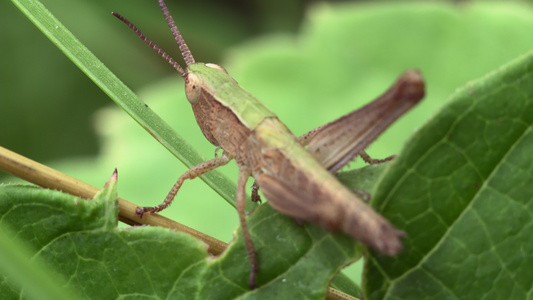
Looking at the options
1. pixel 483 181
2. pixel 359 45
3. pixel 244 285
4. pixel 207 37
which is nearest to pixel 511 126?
pixel 483 181

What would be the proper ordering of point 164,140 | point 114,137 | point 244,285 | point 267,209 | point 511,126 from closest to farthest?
1. point 511,126
2. point 244,285
3. point 267,209
4. point 164,140
5. point 114,137

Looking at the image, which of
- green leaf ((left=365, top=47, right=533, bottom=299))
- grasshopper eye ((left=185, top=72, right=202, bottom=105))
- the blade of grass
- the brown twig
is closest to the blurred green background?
grasshopper eye ((left=185, top=72, right=202, bottom=105))

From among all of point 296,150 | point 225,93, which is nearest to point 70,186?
point 296,150

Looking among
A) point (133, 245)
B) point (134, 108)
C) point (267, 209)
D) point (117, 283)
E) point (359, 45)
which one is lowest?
point (117, 283)

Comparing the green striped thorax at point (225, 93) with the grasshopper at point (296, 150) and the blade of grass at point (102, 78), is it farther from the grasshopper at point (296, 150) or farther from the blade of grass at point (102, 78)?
the blade of grass at point (102, 78)

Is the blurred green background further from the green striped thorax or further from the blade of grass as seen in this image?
the blade of grass

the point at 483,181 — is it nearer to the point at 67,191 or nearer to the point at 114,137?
the point at 67,191

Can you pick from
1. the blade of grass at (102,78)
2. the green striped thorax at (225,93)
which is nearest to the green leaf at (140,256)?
the blade of grass at (102,78)
